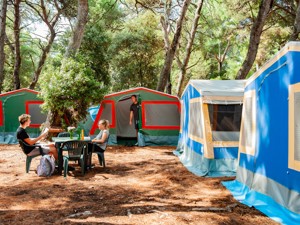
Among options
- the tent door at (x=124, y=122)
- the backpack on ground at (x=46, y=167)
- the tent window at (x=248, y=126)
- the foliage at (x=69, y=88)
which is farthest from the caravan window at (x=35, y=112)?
the tent window at (x=248, y=126)

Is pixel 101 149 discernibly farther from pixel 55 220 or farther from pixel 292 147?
pixel 292 147

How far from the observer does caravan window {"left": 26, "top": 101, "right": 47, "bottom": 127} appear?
395 inches

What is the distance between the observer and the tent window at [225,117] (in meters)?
5.61

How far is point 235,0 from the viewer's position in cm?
1080

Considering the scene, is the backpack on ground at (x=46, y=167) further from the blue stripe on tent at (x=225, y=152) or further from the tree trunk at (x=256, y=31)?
the tree trunk at (x=256, y=31)

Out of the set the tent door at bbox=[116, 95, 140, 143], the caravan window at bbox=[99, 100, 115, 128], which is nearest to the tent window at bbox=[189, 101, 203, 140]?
the caravan window at bbox=[99, 100, 115, 128]

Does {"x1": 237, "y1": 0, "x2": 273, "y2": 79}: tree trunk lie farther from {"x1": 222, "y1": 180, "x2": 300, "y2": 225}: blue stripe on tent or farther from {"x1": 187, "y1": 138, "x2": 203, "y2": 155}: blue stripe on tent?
{"x1": 222, "y1": 180, "x2": 300, "y2": 225}: blue stripe on tent

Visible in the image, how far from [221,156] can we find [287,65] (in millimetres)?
2417

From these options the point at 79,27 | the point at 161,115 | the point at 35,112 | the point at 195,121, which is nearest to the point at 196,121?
the point at 195,121

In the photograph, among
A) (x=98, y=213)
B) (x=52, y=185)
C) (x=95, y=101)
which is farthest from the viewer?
(x=95, y=101)

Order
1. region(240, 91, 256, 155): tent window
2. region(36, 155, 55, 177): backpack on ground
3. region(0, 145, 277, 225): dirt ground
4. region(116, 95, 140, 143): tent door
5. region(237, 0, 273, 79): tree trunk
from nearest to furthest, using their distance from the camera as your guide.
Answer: region(0, 145, 277, 225): dirt ground, region(240, 91, 256, 155): tent window, region(36, 155, 55, 177): backpack on ground, region(237, 0, 273, 79): tree trunk, region(116, 95, 140, 143): tent door

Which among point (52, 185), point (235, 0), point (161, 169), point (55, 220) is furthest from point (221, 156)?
point (235, 0)

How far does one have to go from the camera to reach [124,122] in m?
10.2

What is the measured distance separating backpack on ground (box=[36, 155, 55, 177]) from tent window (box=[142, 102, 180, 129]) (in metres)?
4.61
